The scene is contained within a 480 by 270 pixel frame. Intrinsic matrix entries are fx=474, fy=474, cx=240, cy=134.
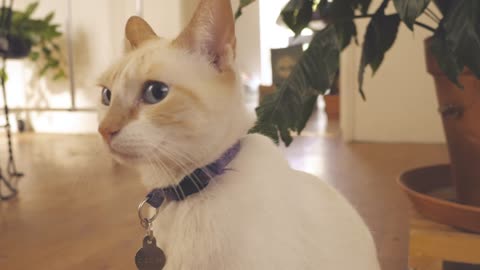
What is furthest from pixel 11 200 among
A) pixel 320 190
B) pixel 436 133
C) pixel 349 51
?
pixel 436 133

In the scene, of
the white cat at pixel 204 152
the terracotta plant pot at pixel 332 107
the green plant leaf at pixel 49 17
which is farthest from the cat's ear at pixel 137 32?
the terracotta plant pot at pixel 332 107

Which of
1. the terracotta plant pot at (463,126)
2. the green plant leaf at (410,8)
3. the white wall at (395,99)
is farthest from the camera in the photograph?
the white wall at (395,99)

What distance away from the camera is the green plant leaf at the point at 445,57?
83 centimetres


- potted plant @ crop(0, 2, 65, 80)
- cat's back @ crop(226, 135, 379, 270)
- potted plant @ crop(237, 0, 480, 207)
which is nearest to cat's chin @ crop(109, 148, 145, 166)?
cat's back @ crop(226, 135, 379, 270)

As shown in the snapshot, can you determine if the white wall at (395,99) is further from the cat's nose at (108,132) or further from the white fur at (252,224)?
the cat's nose at (108,132)

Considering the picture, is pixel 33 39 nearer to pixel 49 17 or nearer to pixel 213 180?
pixel 49 17

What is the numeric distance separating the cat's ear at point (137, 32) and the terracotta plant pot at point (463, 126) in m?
0.61

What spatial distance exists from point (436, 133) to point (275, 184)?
2.06 m

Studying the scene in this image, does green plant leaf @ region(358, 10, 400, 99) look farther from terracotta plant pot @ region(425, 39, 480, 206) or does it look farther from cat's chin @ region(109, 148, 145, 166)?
→ cat's chin @ region(109, 148, 145, 166)

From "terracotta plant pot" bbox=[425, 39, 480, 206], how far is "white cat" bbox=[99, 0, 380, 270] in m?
0.51

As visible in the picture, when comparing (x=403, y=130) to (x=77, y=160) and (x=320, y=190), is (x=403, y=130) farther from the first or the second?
(x=320, y=190)

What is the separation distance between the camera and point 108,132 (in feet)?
A: 1.61

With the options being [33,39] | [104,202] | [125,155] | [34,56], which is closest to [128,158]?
[125,155]

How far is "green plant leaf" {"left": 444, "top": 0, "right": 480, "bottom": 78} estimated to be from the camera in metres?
0.77
